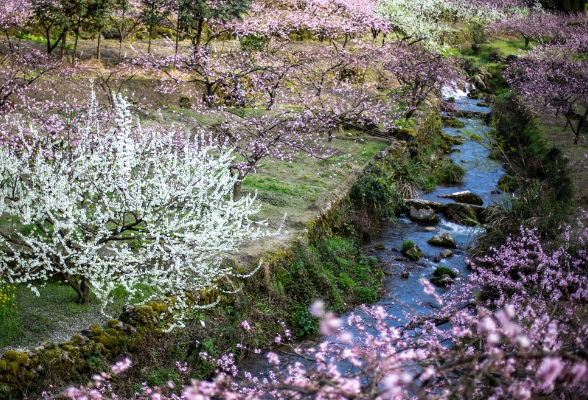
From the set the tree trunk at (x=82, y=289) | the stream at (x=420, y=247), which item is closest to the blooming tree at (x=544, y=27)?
the stream at (x=420, y=247)

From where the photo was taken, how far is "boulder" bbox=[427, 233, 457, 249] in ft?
44.3

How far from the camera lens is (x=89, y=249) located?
285 inches

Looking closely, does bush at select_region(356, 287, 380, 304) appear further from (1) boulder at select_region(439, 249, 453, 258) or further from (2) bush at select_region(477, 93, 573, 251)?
(2) bush at select_region(477, 93, 573, 251)

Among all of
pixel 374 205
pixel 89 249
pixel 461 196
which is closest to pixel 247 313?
pixel 89 249

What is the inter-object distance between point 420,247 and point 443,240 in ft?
2.11

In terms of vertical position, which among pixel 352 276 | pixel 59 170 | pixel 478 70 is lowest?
pixel 352 276

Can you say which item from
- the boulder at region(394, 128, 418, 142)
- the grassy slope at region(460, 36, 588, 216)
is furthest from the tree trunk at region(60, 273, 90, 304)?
the boulder at region(394, 128, 418, 142)

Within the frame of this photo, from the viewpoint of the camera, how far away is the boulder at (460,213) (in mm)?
14664

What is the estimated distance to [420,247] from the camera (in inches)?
532

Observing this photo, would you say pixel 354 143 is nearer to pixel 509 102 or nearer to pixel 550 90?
pixel 550 90

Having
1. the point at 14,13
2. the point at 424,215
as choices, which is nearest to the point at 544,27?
the point at 424,215

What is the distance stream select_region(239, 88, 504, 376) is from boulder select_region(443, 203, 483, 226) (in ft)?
0.59

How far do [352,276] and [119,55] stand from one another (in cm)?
1575

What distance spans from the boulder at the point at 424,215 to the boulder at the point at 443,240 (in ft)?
4.27
